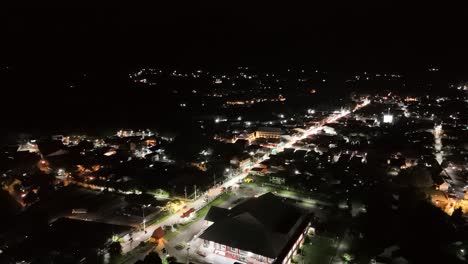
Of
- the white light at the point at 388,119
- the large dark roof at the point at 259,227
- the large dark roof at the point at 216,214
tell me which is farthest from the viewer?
the white light at the point at 388,119

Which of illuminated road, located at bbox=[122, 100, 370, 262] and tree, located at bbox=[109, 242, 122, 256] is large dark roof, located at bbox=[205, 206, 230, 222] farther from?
tree, located at bbox=[109, 242, 122, 256]

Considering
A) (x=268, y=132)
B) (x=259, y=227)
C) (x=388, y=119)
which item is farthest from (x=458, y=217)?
(x=388, y=119)

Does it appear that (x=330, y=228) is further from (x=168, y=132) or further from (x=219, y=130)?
(x=168, y=132)

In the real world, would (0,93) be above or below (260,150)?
above

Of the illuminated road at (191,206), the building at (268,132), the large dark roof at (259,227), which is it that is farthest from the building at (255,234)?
the building at (268,132)

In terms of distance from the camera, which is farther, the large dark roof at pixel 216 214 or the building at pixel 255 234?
the large dark roof at pixel 216 214

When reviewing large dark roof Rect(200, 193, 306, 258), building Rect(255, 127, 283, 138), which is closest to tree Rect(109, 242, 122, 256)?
large dark roof Rect(200, 193, 306, 258)

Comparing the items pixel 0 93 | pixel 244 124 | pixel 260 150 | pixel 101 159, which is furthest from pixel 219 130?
pixel 0 93

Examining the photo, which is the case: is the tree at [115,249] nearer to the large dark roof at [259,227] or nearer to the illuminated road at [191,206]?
the illuminated road at [191,206]
